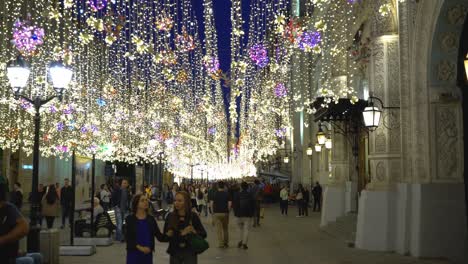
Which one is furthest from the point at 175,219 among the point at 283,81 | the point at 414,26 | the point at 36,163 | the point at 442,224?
the point at 283,81

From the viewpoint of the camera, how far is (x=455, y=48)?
14242 millimetres

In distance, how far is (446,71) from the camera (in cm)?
1455

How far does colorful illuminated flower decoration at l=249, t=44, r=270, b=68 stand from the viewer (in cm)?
4011

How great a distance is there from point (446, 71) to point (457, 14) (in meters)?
1.49

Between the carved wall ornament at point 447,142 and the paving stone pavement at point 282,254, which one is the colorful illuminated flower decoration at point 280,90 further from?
the carved wall ornament at point 447,142

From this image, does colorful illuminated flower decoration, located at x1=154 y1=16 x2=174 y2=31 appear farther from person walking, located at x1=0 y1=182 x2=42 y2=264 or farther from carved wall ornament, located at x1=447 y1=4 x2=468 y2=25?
person walking, located at x1=0 y1=182 x2=42 y2=264

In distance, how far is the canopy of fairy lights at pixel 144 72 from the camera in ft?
72.3

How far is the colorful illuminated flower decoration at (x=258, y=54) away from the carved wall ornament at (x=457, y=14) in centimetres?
2418

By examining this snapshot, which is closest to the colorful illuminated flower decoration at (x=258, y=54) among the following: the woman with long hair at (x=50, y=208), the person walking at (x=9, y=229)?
the woman with long hair at (x=50, y=208)

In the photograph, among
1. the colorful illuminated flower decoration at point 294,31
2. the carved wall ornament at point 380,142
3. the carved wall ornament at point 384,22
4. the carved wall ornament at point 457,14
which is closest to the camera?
the carved wall ornament at point 457,14

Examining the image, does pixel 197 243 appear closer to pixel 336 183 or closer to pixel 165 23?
pixel 165 23

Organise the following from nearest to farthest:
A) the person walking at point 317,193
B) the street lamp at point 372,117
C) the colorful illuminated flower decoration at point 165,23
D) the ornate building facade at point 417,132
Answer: the ornate building facade at point 417,132 → the street lamp at point 372,117 → the colorful illuminated flower decoration at point 165,23 → the person walking at point 317,193

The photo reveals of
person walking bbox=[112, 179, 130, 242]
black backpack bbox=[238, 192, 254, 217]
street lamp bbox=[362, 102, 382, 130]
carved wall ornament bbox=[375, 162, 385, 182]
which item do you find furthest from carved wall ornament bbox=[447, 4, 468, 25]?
person walking bbox=[112, 179, 130, 242]

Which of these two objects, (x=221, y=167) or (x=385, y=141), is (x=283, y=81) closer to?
(x=385, y=141)
